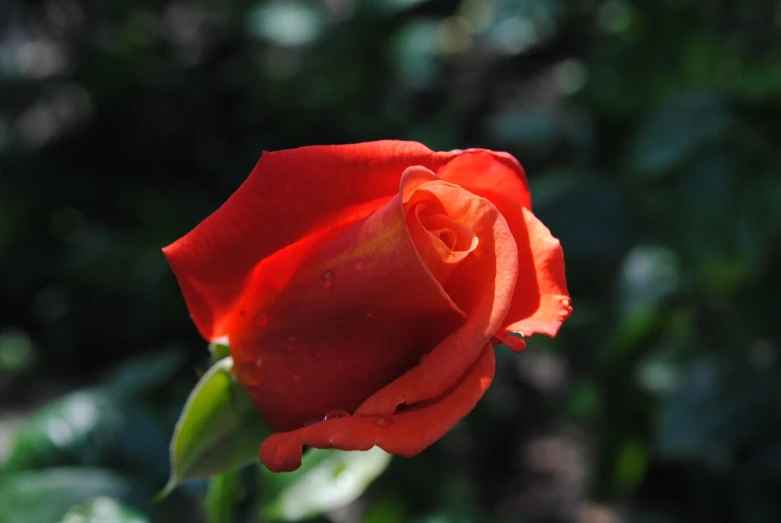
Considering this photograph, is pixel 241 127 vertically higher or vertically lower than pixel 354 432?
lower

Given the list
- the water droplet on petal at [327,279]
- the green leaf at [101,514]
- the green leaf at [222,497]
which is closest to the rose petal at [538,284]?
the water droplet on petal at [327,279]

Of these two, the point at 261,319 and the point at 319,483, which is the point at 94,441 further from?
the point at 261,319

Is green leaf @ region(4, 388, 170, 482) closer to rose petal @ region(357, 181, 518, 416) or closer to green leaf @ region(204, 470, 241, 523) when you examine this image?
green leaf @ region(204, 470, 241, 523)

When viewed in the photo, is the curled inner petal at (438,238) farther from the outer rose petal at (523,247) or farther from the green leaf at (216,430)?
the green leaf at (216,430)

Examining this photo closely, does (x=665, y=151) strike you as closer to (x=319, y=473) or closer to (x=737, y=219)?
(x=737, y=219)

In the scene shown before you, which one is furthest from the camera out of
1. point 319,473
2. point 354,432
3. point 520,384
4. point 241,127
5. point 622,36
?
point 241,127

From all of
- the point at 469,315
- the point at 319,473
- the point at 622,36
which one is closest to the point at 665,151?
the point at 622,36

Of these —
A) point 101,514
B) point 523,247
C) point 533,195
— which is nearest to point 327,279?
point 523,247

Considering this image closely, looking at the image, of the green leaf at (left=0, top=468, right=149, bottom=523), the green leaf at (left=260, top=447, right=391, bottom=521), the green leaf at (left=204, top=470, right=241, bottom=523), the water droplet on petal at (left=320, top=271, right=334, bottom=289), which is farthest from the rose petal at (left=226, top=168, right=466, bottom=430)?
the green leaf at (left=0, top=468, right=149, bottom=523)
